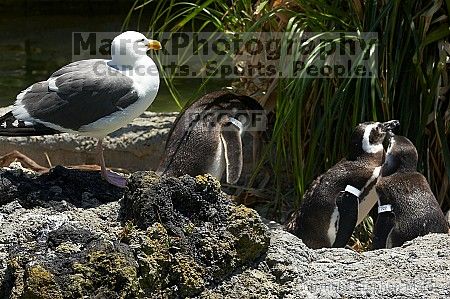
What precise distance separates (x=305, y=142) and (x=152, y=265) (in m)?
3.39

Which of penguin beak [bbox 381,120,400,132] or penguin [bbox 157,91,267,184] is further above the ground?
penguin beak [bbox 381,120,400,132]

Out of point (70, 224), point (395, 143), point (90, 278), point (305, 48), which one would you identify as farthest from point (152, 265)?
point (305, 48)

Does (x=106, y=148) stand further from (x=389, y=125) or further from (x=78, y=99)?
(x=389, y=125)

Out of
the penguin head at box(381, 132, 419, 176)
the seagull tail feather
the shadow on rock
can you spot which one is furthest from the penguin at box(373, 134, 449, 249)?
the seagull tail feather

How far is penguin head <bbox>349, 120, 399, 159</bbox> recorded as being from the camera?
552 centimetres

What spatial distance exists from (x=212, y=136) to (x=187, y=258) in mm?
2765

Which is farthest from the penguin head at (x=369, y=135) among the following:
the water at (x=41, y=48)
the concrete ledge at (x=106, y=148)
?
the water at (x=41, y=48)

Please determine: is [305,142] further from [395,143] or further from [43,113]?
[43,113]

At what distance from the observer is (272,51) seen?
21.3 ft
